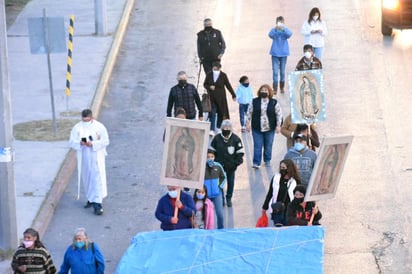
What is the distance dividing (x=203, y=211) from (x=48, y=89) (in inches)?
376

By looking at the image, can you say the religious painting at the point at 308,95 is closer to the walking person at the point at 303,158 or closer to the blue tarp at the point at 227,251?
the walking person at the point at 303,158

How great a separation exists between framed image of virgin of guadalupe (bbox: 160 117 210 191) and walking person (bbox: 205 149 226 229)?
40.2 inches

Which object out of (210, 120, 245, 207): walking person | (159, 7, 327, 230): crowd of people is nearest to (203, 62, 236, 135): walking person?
(159, 7, 327, 230): crowd of people

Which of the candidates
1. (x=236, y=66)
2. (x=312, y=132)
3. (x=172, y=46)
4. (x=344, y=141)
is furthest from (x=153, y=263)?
(x=172, y=46)

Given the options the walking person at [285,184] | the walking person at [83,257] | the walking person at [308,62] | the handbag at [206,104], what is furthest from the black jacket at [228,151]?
the walking person at [83,257]

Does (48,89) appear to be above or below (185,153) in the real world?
above

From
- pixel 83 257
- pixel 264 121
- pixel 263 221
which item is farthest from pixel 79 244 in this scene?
pixel 264 121

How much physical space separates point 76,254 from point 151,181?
6.13 meters

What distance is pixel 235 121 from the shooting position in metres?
24.0

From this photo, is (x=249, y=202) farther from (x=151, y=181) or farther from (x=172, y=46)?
(x=172, y=46)

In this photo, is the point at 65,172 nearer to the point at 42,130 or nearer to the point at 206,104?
the point at 42,130

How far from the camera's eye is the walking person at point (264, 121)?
2081 centimetres

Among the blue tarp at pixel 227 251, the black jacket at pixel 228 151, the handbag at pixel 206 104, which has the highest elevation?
the handbag at pixel 206 104

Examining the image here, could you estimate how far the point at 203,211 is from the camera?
1719 centimetres
